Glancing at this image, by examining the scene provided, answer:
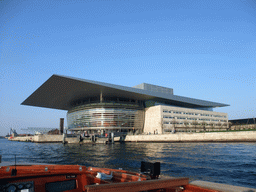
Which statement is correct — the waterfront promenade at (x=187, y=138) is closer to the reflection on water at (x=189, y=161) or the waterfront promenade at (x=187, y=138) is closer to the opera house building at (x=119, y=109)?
the opera house building at (x=119, y=109)

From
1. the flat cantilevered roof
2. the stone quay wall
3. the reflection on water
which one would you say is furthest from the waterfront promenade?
the reflection on water

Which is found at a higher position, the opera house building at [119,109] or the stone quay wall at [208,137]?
the opera house building at [119,109]

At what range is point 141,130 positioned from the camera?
90.9 metres

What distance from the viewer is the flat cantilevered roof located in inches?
2616

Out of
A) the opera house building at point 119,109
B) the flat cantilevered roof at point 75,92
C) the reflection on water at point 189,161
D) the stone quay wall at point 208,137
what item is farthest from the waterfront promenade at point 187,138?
the reflection on water at point 189,161

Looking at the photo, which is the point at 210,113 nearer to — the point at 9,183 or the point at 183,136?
the point at 183,136

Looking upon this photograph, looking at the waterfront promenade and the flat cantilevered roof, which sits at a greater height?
the flat cantilevered roof

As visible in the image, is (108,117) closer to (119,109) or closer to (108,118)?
(108,118)

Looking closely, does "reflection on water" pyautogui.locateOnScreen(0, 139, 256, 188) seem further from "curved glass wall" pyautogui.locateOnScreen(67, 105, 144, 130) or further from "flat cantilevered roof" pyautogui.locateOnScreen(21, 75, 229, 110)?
"curved glass wall" pyautogui.locateOnScreen(67, 105, 144, 130)

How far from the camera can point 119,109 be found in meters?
84.8

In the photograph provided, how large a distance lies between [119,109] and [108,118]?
6.48m

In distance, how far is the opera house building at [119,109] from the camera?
77.6 meters

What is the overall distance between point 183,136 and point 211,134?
26.1ft

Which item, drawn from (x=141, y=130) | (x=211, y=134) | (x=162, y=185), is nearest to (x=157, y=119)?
(x=141, y=130)
